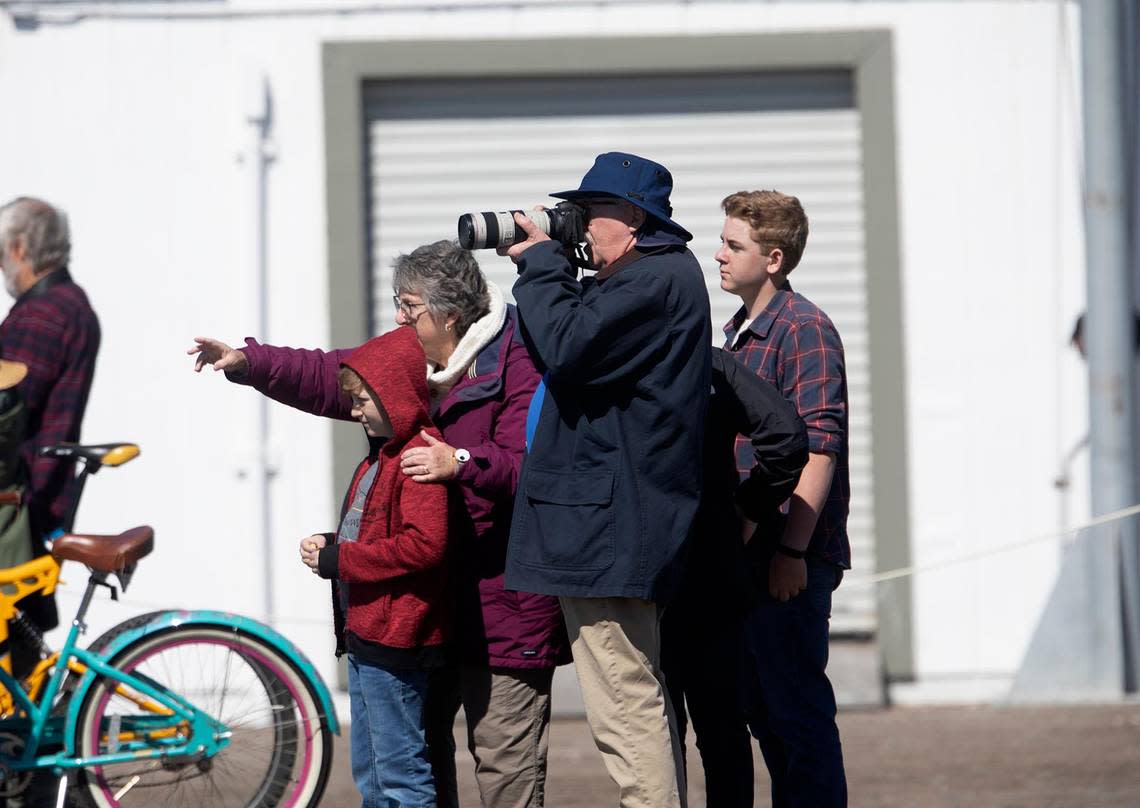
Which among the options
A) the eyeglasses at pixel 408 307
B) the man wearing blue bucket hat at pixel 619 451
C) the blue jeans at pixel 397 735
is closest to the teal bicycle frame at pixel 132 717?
the blue jeans at pixel 397 735

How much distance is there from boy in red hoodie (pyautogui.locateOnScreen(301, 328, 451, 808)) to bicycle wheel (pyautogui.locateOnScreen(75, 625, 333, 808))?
2.55ft

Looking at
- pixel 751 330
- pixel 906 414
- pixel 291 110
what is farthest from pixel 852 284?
pixel 751 330

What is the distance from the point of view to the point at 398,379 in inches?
155

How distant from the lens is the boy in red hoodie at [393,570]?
12.8ft

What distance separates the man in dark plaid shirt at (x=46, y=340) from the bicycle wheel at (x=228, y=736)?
1.03 meters

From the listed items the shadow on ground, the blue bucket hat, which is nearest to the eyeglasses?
the blue bucket hat

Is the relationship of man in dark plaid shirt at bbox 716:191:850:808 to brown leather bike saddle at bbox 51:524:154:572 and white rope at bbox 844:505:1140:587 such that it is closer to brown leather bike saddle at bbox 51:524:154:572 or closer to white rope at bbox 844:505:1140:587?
brown leather bike saddle at bbox 51:524:154:572

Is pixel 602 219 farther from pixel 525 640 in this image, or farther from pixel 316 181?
pixel 316 181

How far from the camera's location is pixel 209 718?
15.8 feet

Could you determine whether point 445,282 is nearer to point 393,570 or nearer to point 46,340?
point 393,570

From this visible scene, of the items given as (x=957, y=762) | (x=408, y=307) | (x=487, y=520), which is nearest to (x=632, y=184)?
(x=408, y=307)

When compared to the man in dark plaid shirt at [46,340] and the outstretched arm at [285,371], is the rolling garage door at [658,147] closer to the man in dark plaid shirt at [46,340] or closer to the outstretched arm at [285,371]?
the man in dark plaid shirt at [46,340]

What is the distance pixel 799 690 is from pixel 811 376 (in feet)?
2.76

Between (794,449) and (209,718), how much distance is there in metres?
2.05
